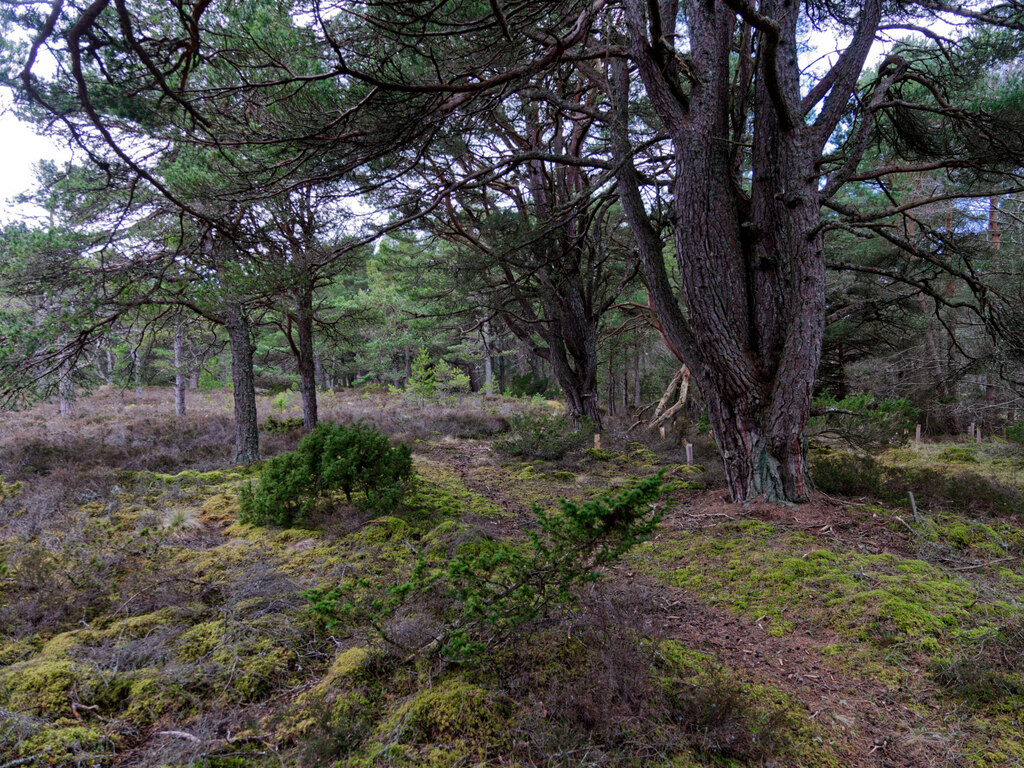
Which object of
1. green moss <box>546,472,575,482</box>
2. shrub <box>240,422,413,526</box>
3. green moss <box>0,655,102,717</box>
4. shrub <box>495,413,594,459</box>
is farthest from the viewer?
shrub <box>495,413,594,459</box>

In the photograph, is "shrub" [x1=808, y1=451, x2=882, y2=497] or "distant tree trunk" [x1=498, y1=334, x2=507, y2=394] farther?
"distant tree trunk" [x1=498, y1=334, x2=507, y2=394]

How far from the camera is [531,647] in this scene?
8.38ft

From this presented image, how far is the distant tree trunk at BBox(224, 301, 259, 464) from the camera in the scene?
8281 millimetres

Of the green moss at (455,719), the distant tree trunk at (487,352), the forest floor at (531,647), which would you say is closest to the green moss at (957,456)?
the forest floor at (531,647)

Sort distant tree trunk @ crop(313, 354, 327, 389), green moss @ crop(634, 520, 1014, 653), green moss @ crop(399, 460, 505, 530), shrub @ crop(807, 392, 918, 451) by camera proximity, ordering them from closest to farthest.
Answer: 1. green moss @ crop(634, 520, 1014, 653)
2. green moss @ crop(399, 460, 505, 530)
3. shrub @ crop(807, 392, 918, 451)
4. distant tree trunk @ crop(313, 354, 327, 389)

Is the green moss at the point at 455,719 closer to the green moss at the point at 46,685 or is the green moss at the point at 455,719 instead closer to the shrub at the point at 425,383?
the green moss at the point at 46,685

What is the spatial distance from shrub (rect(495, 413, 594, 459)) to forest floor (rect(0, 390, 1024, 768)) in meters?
4.19

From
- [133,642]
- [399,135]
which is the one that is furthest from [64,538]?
[399,135]

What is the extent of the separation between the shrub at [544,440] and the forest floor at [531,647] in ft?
13.7

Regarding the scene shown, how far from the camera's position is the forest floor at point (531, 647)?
79.3 inches

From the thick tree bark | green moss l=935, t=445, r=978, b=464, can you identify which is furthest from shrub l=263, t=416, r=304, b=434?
green moss l=935, t=445, r=978, b=464

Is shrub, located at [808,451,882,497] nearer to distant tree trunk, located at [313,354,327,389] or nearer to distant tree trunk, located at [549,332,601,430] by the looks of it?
distant tree trunk, located at [549,332,601,430]

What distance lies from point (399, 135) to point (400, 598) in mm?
4093

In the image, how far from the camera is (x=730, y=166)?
206 inches
